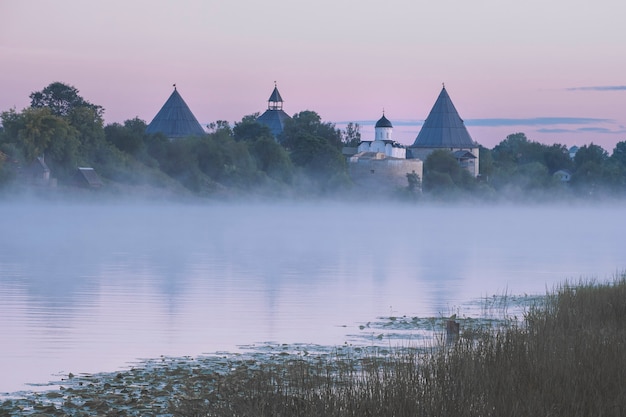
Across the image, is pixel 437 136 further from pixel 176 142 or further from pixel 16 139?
pixel 16 139

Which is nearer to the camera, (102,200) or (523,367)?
(523,367)

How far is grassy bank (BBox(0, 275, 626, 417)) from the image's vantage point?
854 cm

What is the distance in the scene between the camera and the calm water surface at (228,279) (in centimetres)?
1639

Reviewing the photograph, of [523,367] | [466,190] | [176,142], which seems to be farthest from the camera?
[466,190]

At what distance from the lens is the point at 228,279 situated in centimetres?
3072

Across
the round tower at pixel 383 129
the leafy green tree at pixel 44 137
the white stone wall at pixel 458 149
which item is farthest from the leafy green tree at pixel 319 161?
the leafy green tree at pixel 44 137

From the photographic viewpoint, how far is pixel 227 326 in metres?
18.5

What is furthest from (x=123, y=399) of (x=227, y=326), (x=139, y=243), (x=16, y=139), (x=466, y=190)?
(x=466, y=190)

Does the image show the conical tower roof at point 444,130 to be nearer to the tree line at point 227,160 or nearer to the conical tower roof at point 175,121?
the tree line at point 227,160

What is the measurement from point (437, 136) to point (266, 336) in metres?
123

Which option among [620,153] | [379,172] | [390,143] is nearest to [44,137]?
[379,172]

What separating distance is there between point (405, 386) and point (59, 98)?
94.4 meters

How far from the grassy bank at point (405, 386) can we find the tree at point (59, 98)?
290 feet

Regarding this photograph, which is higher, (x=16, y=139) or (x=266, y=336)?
(x=16, y=139)
